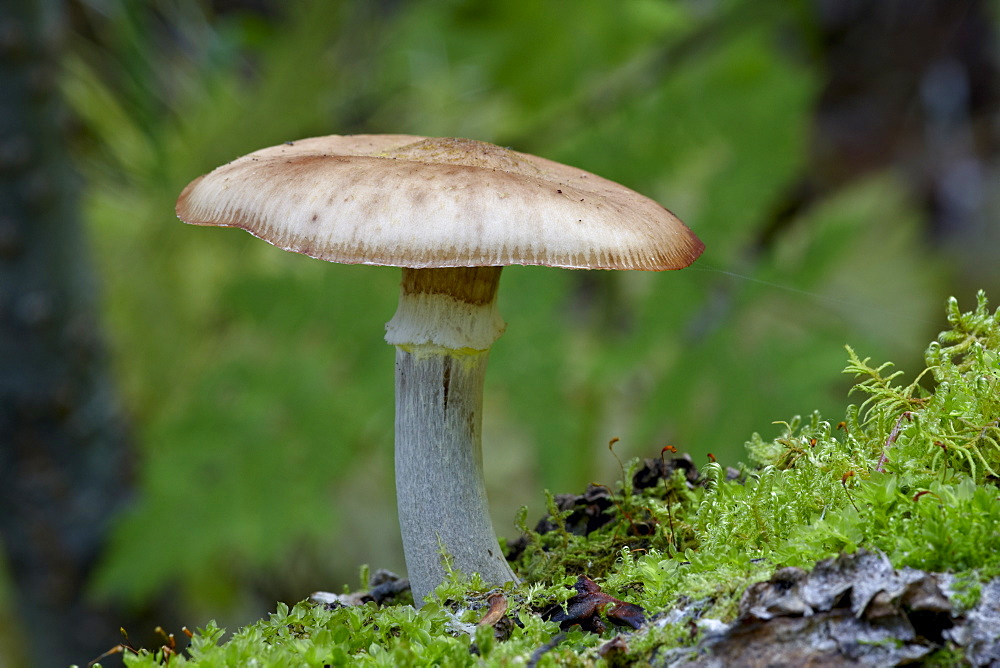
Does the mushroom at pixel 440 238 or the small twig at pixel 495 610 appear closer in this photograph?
the mushroom at pixel 440 238

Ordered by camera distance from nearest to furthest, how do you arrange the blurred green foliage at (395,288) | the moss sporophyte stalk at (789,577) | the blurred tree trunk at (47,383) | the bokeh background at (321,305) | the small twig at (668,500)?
the moss sporophyte stalk at (789,577), the small twig at (668,500), the blurred tree trunk at (47,383), the bokeh background at (321,305), the blurred green foliage at (395,288)

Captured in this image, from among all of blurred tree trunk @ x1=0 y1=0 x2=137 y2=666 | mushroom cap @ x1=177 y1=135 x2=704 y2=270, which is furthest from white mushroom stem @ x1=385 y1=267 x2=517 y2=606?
blurred tree trunk @ x1=0 y1=0 x2=137 y2=666

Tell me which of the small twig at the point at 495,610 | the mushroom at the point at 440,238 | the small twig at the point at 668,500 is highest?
the mushroom at the point at 440,238

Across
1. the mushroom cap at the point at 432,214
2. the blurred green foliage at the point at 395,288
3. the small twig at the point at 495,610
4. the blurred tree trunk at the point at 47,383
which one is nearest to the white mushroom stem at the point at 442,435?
the small twig at the point at 495,610

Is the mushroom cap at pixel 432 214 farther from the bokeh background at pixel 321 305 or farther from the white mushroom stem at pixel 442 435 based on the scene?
the bokeh background at pixel 321 305

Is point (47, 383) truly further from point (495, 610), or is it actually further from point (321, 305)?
point (495, 610)

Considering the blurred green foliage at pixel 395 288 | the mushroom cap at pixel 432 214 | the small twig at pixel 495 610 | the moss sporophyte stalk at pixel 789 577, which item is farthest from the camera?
the blurred green foliage at pixel 395 288

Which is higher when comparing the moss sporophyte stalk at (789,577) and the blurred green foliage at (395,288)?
the blurred green foliage at (395,288)

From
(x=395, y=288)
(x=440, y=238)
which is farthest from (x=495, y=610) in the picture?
(x=395, y=288)

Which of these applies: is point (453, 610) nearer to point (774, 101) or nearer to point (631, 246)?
point (631, 246)
